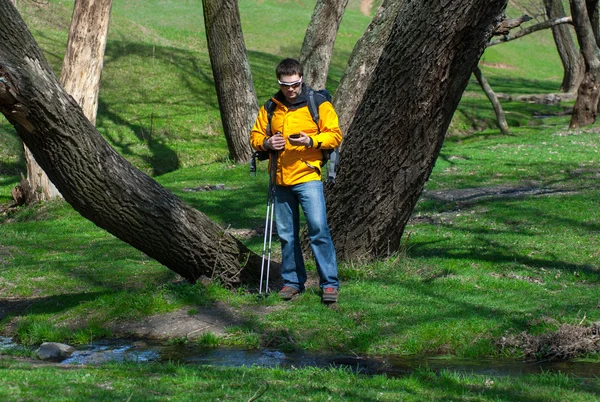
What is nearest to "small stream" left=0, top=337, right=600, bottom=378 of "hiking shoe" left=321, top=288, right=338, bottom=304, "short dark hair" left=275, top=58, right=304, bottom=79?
"hiking shoe" left=321, top=288, right=338, bottom=304

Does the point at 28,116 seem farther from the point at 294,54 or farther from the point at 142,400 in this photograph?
the point at 294,54

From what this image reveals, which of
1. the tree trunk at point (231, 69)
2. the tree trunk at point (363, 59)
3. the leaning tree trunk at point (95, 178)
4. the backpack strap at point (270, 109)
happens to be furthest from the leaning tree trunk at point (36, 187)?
the backpack strap at point (270, 109)

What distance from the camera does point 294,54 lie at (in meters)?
44.3

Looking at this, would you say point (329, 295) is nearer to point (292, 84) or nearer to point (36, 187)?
point (292, 84)

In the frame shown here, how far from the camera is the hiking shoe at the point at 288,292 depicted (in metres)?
8.43

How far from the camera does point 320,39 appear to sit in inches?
682

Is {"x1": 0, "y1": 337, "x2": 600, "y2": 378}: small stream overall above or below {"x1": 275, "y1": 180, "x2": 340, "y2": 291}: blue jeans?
below

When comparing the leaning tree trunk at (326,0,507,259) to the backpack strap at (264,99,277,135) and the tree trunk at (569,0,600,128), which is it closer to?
the backpack strap at (264,99,277,135)

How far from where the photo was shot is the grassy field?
5785 millimetres

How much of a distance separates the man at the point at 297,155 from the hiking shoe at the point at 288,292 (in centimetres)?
1

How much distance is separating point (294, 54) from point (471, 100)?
12705 millimetres

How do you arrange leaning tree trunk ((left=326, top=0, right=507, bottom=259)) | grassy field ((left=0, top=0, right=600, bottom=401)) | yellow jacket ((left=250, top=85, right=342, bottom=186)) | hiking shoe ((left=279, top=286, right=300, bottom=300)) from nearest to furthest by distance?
1. grassy field ((left=0, top=0, right=600, bottom=401))
2. yellow jacket ((left=250, top=85, right=342, bottom=186))
3. leaning tree trunk ((left=326, top=0, right=507, bottom=259))
4. hiking shoe ((left=279, top=286, right=300, bottom=300))

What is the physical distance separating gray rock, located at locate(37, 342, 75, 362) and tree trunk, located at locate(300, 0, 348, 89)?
11018 mm

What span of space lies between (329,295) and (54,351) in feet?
8.65
